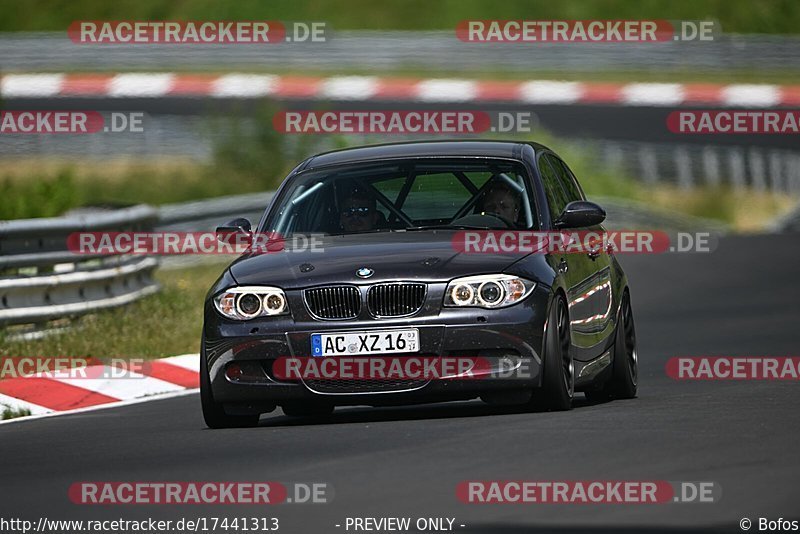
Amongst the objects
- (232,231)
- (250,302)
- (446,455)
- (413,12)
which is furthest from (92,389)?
(413,12)

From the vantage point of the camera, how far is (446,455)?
9320 mm

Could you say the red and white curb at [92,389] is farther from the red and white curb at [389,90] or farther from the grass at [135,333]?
the red and white curb at [389,90]

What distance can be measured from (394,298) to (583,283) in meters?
1.54

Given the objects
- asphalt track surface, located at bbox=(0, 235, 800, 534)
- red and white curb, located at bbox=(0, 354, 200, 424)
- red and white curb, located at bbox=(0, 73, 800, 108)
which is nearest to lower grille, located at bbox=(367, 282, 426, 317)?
asphalt track surface, located at bbox=(0, 235, 800, 534)

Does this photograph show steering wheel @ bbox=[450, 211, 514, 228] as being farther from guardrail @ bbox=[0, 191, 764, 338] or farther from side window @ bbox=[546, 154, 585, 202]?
guardrail @ bbox=[0, 191, 764, 338]

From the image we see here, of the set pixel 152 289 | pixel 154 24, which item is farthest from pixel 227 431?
Answer: pixel 154 24

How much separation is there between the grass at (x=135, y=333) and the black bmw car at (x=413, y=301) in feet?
13.7

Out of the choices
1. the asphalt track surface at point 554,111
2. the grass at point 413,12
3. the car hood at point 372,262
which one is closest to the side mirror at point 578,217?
the car hood at point 372,262

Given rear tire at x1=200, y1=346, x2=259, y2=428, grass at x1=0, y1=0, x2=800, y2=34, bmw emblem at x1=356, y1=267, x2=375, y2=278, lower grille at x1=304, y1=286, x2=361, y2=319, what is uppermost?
grass at x1=0, y1=0, x2=800, y2=34

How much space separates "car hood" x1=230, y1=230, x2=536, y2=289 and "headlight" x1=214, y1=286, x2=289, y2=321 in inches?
1.8

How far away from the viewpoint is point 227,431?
36.2 ft

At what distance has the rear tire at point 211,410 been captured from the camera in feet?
36.3

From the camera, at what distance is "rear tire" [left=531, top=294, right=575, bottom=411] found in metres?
10.7

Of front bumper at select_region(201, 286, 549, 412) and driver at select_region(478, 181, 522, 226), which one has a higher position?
driver at select_region(478, 181, 522, 226)
